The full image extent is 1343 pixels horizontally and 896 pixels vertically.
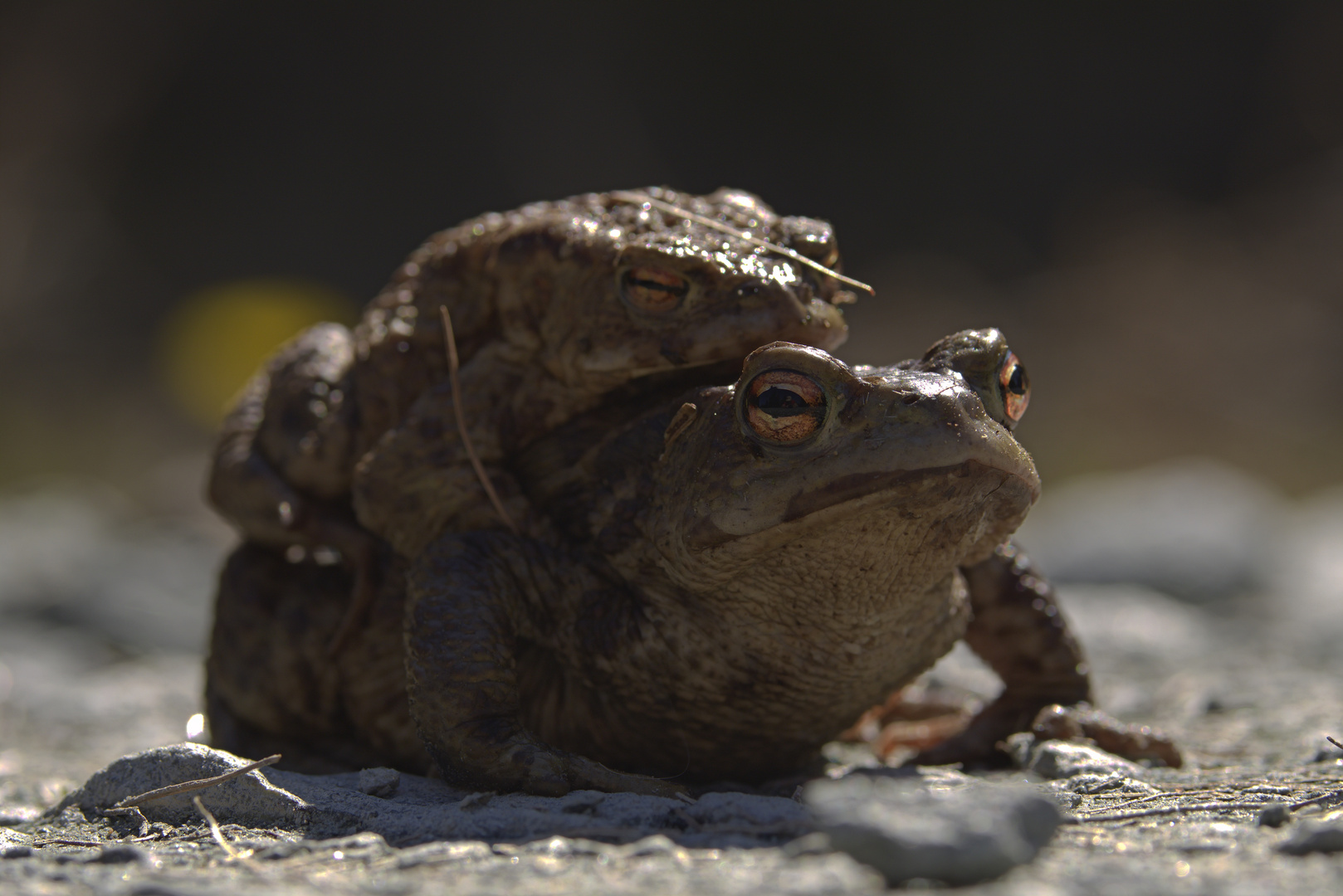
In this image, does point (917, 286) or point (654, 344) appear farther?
point (917, 286)

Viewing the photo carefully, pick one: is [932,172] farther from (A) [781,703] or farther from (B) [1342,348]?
(A) [781,703]

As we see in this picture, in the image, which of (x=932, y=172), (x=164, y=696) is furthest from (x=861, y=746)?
(x=932, y=172)

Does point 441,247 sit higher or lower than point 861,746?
higher

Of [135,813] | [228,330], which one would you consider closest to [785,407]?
[135,813]

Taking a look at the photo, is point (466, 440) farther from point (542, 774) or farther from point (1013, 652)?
point (1013, 652)

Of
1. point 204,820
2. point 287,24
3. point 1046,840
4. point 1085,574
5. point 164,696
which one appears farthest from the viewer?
point 287,24

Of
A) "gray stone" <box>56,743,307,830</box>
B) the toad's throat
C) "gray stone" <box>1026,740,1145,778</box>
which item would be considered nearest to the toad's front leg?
"gray stone" <box>56,743,307,830</box>
